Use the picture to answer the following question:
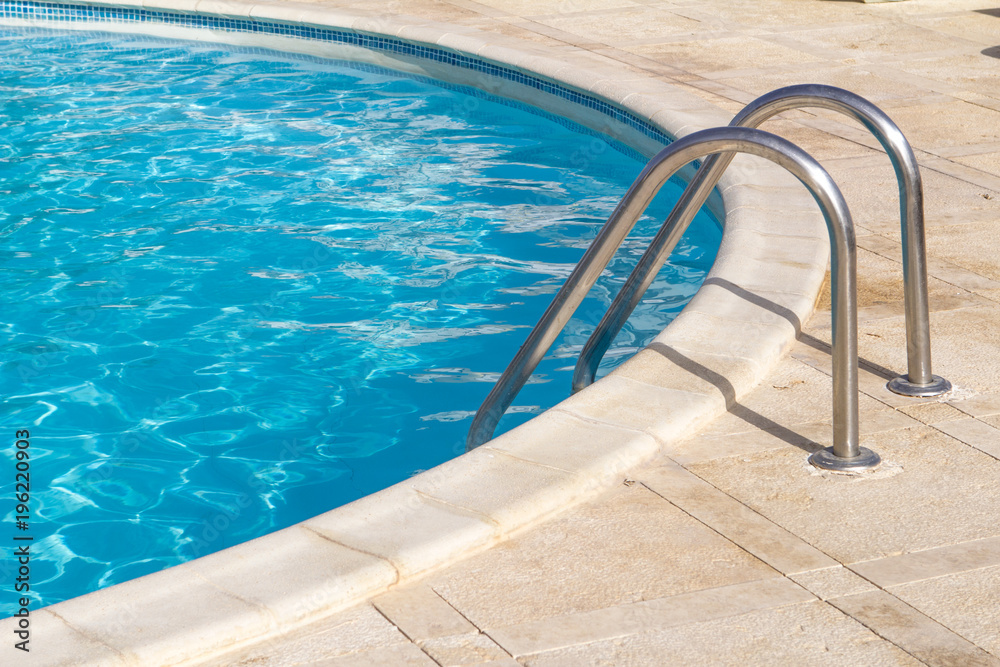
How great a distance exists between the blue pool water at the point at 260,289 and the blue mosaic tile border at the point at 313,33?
273mm

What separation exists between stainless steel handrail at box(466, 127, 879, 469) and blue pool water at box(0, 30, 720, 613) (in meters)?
1.36

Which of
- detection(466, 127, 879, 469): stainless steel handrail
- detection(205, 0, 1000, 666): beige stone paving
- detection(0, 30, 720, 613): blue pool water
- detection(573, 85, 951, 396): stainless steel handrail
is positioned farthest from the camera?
detection(0, 30, 720, 613): blue pool water

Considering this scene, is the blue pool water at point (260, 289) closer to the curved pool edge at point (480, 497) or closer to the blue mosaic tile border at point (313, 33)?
the blue mosaic tile border at point (313, 33)

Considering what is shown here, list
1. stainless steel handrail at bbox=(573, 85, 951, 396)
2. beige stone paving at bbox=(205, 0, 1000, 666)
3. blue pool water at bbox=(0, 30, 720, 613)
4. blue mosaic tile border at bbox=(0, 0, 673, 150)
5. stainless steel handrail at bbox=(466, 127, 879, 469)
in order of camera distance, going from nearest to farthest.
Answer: beige stone paving at bbox=(205, 0, 1000, 666)
stainless steel handrail at bbox=(466, 127, 879, 469)
stainless steel handrail at bbox=(573, 85, 951, 396)
blue pool water at bbox=(0, 30, 720, 613)
blue mosaic tile border at bbox=(0, 0, 673, 150)

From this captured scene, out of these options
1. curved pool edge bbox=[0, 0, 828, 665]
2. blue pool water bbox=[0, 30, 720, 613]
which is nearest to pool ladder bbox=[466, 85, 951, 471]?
curved pool edge bbox=[0, 0, 828, 665]

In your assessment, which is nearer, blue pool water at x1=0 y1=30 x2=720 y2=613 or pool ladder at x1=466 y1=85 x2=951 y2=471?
pool ladder at x1=466 y1=85 x2=951 y2=471

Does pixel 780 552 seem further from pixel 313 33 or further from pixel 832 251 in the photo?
pixel 313 33

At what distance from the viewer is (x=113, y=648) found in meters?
2.30

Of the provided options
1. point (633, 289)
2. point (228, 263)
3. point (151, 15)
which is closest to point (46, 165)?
point (228, 263)

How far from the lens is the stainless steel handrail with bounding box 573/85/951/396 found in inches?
121

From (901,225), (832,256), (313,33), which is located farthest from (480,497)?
(313,33)

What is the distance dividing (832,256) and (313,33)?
8270mm

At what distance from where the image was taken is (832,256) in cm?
282

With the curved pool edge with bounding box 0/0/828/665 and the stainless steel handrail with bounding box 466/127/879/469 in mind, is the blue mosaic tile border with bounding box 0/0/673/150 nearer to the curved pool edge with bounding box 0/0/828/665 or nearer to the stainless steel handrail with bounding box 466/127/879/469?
the curved pool edge with bounding box 0/0/828/665
